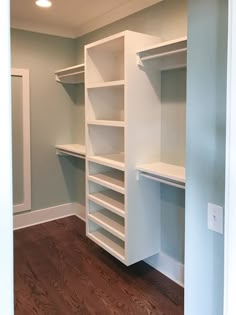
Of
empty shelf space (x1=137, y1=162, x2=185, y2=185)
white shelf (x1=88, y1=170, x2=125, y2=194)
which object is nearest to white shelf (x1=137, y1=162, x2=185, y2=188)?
empty shelf space (x1=137, y1=162, x2=185, y2=185)

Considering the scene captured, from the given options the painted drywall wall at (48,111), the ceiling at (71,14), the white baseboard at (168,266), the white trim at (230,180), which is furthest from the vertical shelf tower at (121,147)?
the white trim at (230,180)

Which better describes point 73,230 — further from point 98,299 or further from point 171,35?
point 171,35

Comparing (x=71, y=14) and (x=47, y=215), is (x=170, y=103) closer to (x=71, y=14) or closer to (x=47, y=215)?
(x=71, y=14)

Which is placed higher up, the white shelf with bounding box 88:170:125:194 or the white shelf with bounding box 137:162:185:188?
the white shelf with bounding box 137:162:185:188

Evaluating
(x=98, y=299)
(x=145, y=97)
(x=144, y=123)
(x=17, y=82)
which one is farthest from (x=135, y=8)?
(x=98, y=299)

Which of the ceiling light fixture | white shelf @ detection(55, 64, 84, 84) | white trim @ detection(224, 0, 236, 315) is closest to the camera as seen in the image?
white trim @ detection(224, 0, 236, 315)

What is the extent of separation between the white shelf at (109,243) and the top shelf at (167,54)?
5.28 feet

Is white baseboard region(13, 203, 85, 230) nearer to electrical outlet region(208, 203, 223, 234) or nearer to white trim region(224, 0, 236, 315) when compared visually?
electrical outlet region(208, 203, 223, 234)

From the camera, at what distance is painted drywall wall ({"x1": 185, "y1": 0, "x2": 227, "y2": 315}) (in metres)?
1.16

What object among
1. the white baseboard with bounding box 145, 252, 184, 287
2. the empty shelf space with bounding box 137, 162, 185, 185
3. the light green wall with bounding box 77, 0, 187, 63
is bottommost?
the white baseboard with bounding box 145, 252, 184, 287

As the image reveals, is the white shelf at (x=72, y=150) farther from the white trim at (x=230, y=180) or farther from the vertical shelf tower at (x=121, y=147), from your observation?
the white trim at (x=230, y=180)

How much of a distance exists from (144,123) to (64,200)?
208 cm

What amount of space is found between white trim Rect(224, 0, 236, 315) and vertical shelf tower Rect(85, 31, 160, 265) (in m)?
1.35

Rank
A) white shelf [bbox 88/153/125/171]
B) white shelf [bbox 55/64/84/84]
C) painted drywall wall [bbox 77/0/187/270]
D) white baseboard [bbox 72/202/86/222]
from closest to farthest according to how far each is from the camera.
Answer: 1. painted drywall wall [bbox 77/0/187/270]
2. white shelf [bbox 88/153/125/171]
3. white shelf [bbox 55/64/84/84]
4. white baseboard [bbox 72/202/86/222]
